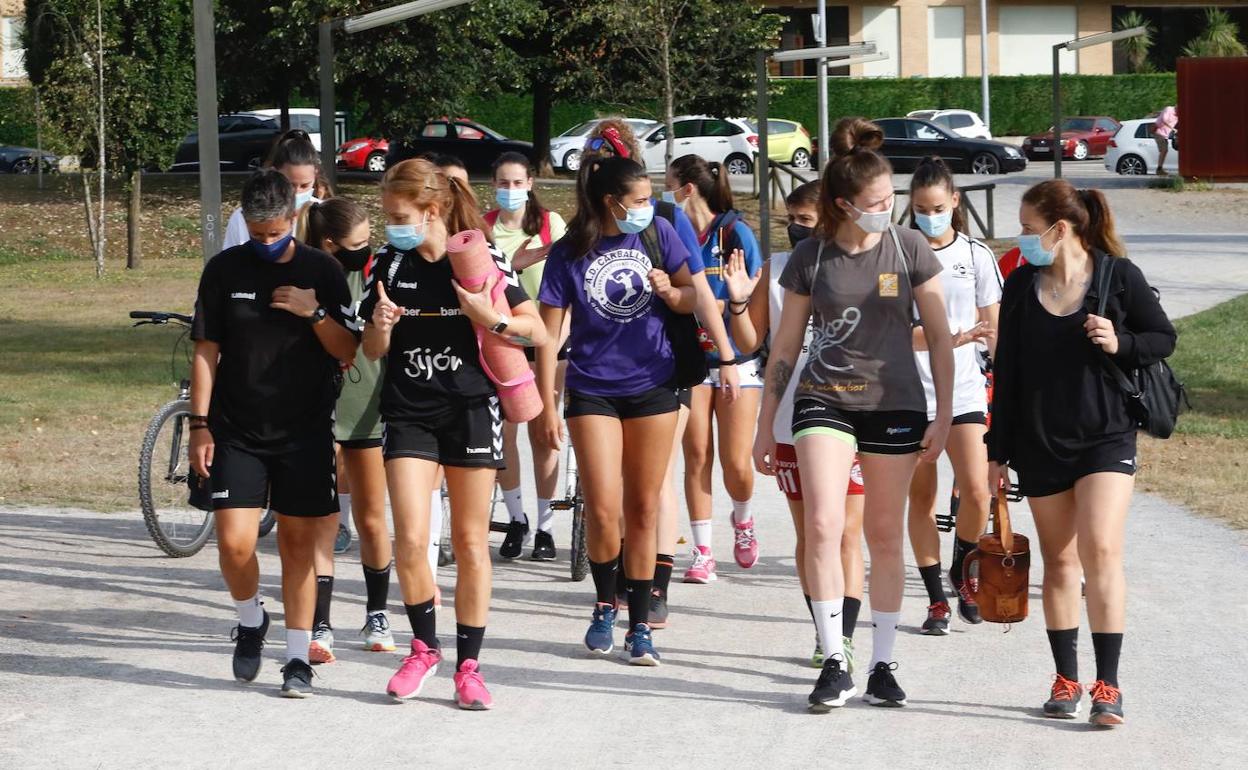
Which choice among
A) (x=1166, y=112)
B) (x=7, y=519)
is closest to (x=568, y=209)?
(x=1166, y=112)

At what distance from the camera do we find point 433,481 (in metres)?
6.12

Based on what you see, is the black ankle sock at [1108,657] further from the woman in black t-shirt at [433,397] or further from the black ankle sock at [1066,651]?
the woman in black t-shirt at [433,397]

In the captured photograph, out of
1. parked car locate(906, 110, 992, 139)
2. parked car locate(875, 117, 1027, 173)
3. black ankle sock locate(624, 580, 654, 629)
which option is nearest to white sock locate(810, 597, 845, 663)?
black ankle sock locate(624, 580, 654, 629)

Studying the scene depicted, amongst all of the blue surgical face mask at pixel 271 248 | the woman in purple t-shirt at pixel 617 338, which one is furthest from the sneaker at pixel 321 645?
the blue surgical face mask at pixel 271 248

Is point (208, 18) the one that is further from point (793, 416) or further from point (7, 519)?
point (793, 416)

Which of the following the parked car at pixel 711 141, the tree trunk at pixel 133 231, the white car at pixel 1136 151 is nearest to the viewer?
the tree trunk at pixel 133 231

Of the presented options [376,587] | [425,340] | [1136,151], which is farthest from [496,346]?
[1136,151]

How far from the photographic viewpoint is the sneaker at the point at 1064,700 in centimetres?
582

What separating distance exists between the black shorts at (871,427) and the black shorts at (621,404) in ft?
2.54

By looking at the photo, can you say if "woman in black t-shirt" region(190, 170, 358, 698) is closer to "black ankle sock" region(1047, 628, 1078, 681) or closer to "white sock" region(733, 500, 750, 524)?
"black ankle sock" region(1047, 628, 1078, 681)

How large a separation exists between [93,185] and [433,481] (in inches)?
1273

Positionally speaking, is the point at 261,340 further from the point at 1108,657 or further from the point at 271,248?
the point at 1108,657

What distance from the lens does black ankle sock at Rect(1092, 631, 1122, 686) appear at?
577cm

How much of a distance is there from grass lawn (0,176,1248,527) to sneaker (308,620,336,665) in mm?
3770
